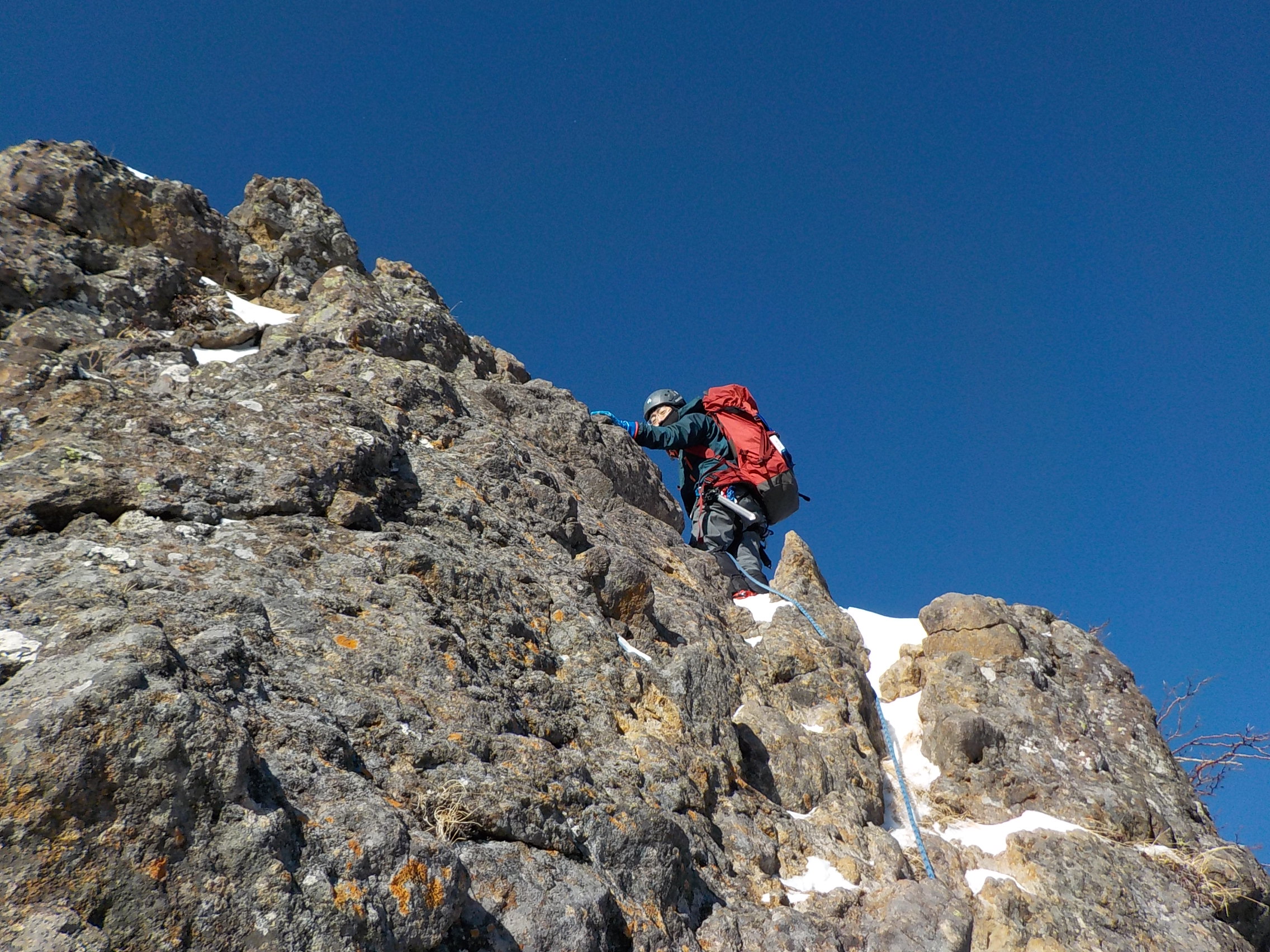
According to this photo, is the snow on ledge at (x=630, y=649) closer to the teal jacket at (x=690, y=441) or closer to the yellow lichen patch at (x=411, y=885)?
the yellow lichen patch at (x=411, y=885)

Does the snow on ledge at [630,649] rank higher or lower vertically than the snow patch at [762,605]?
lower

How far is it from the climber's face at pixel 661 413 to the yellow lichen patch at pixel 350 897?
9941 mm

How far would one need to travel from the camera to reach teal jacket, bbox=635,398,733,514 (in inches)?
488

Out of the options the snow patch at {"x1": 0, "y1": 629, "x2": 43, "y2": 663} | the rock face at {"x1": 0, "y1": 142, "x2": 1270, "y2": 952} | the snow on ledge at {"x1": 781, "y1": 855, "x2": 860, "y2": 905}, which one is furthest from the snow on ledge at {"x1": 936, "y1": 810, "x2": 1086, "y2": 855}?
the snow patch at {"x1": 0, "y1": 629, "x2": 43, "y2": 663}

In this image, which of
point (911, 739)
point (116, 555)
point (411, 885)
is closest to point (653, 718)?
point (411, 885)

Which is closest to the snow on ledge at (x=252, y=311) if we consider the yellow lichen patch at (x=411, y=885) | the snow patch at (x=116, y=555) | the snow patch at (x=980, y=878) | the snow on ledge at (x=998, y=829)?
the snow patch at (x=116, y=555)

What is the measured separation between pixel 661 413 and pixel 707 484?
4.68 feet

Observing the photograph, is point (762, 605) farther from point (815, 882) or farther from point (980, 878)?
point (815, 882)

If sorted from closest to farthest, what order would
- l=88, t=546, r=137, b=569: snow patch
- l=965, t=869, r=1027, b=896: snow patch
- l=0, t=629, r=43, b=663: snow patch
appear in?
l=0, t=629, r=43, b=663: snow patch < l=88, t=546, r=137, b=569: snow patch < l=965, t=869, r=1027, b=896: snow patch

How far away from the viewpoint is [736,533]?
40.1ft

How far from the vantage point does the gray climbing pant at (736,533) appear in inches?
474

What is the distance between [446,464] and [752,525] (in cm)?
553

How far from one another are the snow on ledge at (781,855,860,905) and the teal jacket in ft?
22.6

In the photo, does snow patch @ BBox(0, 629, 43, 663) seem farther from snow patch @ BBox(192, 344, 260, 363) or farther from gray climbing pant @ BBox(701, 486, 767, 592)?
gray climbing pant @ BBox(701, 486, 767, 592)
